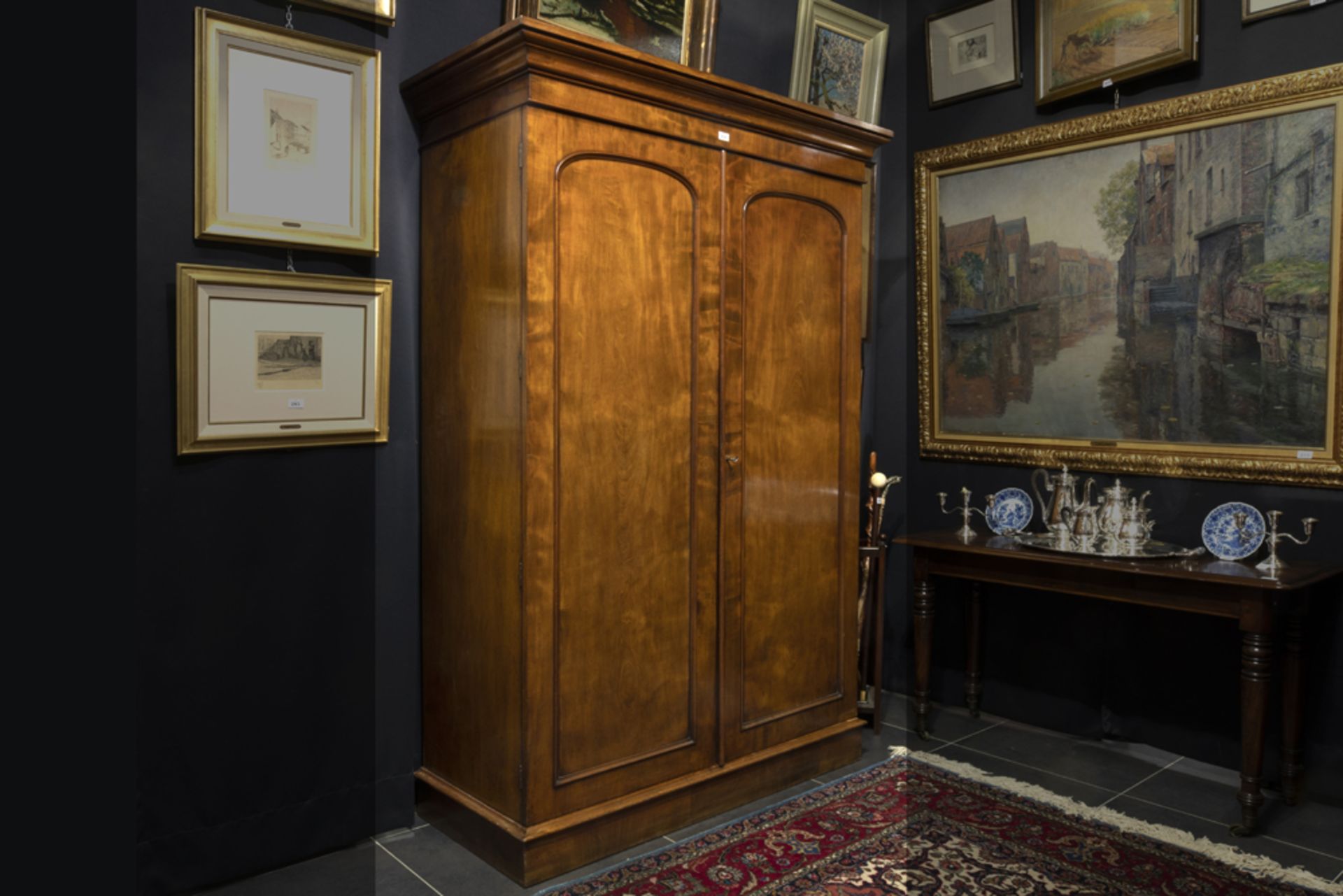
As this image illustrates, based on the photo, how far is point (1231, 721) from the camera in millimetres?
3553

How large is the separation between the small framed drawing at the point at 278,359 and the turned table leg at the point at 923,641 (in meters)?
2.24

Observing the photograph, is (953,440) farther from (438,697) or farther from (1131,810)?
(438,697)

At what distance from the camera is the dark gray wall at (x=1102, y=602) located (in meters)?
3.34

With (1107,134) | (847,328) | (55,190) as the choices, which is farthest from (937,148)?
(55,190)

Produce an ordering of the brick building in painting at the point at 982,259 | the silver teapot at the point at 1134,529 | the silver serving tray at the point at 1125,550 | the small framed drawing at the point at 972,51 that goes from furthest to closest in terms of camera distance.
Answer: the brick building in painting at the point at 982,259, the small framed drawing at the point at 972,51, the silver teapot at the point at 1134,529, the silver serving tray at the point at 1125,550

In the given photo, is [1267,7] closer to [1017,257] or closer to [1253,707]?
[1017,257]

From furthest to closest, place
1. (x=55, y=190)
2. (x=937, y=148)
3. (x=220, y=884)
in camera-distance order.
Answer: (x=937, y=148) < (x=220, y=884) < (x=55, y=190)

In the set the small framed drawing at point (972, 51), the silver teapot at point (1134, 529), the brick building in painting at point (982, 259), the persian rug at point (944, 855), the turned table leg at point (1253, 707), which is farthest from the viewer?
the brick building in painting at point (982, 259)

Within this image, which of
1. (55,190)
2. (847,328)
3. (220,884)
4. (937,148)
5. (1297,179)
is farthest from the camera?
(937,148)

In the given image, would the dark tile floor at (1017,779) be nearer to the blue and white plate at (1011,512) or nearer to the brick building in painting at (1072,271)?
the blue and white plate at (1011,512)

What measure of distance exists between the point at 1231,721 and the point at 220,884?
11.4 feet

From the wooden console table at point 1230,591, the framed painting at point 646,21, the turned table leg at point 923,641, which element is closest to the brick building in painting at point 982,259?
the wooden console table at point 1230,591

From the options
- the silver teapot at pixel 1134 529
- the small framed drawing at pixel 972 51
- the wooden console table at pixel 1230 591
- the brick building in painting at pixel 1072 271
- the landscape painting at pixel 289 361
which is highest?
the small framed drawing at pixel 972 51

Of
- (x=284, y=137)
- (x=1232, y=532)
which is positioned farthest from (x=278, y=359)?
(x=1232, y=532)
